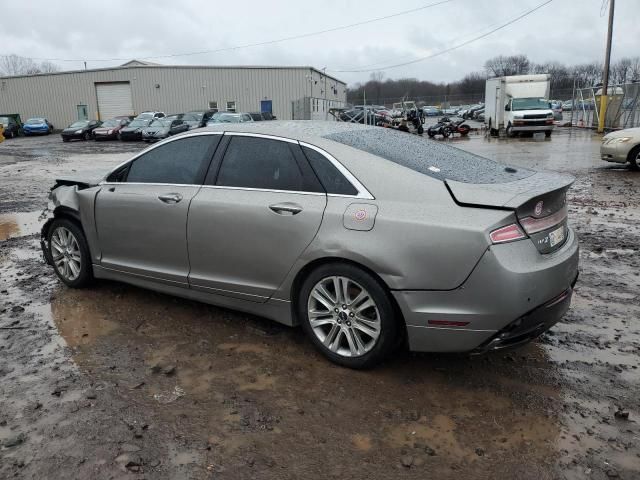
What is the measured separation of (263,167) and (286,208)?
1.47 ft

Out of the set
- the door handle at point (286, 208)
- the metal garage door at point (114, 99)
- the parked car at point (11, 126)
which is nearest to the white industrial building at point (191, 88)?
the metal garage door at point (114, 99)

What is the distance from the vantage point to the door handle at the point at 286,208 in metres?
3.65

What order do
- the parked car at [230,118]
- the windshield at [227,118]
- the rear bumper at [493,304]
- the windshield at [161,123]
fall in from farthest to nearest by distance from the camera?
the windshield at [161,123] → the parked car at [230,118] → the windshield at [227,118] → the rear bumper at [493,304]

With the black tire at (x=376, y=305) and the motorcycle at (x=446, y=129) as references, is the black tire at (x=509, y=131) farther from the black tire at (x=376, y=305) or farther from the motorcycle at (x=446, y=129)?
the black tire at (x=376, y=305)

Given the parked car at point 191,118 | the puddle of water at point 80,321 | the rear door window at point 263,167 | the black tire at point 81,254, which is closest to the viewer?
the rear door window at point 263,167

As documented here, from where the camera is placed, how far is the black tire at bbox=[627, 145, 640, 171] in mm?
12727

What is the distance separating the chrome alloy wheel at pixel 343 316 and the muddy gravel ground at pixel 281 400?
0.61ft

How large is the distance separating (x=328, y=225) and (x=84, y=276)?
278 cm

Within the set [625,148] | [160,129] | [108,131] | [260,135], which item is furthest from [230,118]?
[260,135]

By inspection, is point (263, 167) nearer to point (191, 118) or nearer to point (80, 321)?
point (80, 321)

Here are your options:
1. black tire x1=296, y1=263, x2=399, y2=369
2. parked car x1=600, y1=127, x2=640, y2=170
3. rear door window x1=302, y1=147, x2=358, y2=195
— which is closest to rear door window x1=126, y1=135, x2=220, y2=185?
rear door window x1=302, y1=147, x2=358, y2=195

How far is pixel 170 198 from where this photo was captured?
4.29 metres

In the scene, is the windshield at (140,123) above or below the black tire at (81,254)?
above

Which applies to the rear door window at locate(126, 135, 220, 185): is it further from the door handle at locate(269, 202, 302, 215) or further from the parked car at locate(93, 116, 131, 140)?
the parked car at locate(93, 116, 131, 140)
